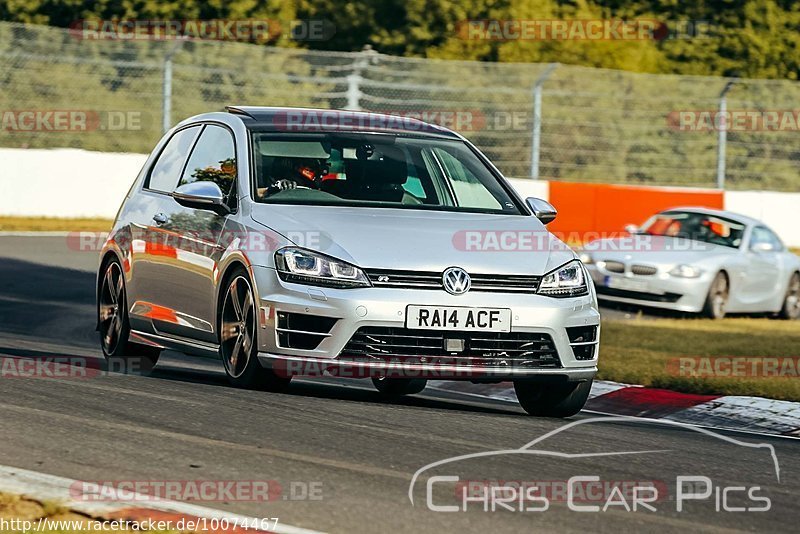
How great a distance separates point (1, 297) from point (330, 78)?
14445 millimetres

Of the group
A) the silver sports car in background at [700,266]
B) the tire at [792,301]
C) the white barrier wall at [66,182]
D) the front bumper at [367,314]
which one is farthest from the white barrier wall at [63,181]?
the front bumper at [367,314]

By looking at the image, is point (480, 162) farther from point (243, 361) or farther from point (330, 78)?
point (330, 78)

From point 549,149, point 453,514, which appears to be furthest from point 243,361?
point 549,149

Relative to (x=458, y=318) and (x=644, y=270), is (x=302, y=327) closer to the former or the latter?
(x=458, y=318)

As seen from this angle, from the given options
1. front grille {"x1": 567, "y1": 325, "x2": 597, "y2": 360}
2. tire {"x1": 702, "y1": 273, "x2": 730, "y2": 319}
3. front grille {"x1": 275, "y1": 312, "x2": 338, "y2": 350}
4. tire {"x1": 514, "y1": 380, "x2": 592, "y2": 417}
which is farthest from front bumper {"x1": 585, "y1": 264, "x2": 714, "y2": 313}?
front grille {"x1": 275, "y1": 312, "x2": 338, "y2": 350}

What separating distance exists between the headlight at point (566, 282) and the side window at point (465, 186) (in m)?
0.85

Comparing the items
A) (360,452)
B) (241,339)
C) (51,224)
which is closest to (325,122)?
(241,339)

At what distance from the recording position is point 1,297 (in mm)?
15102

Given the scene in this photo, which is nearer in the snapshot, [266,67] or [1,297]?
[1,297]

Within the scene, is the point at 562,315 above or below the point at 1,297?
above

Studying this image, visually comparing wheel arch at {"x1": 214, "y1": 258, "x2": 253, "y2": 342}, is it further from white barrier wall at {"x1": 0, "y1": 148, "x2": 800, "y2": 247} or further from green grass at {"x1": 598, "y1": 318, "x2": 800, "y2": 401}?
white barrier wall at {"x1": 0, "y1": 148, "x2": 800, "y2": 247}

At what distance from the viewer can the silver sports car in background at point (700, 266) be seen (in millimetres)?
18438

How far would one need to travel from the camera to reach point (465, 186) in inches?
372

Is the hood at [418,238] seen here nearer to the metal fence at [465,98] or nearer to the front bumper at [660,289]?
the front bumper at [660,289]
